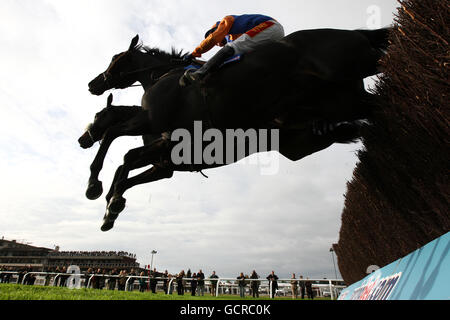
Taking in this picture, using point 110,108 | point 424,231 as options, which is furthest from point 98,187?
point 424,231

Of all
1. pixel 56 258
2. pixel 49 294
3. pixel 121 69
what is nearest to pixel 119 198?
pixel 121 69

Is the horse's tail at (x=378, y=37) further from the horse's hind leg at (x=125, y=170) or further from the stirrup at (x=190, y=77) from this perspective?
the horse's hind leg at (x=125, y=170)

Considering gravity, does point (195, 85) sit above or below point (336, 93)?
above

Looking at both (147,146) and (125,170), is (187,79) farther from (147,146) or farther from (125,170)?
(125,170)

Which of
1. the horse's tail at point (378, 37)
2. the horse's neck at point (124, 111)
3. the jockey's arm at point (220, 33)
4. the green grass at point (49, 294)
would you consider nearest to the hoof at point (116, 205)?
the horse's neck at point (124, 111)

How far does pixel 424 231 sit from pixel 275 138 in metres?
1.80

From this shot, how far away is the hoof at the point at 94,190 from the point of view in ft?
13.5

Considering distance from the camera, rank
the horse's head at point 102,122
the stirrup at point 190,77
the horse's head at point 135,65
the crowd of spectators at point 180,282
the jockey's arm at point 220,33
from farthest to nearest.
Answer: the crowd of spectators at point 180,282 < the horse's head at point 135,65 < the horse's head at point 102,122 < the jockey's arm at point 220,33 < the stirrup at point 190,77

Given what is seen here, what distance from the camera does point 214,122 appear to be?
351 centimetres

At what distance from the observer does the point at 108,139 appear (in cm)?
402

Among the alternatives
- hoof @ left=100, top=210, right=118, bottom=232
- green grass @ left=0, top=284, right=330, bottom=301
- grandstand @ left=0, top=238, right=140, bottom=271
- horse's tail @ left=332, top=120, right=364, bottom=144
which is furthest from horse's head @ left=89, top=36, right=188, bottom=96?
grandstand @ left=0, top=238, right=140, bottom=271

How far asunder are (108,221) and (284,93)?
108 inches
